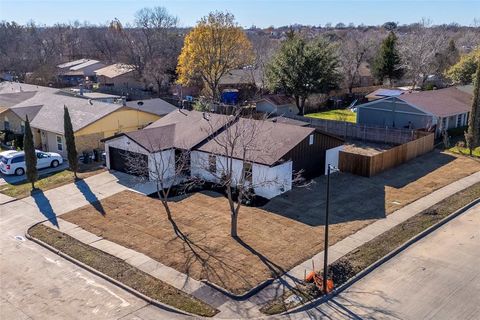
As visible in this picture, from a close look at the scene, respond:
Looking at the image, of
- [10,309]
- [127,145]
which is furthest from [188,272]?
[127,145]

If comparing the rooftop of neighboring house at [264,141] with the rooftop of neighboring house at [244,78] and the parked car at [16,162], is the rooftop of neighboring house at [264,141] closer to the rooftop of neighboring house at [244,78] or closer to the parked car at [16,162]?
the parked car at [16,162]

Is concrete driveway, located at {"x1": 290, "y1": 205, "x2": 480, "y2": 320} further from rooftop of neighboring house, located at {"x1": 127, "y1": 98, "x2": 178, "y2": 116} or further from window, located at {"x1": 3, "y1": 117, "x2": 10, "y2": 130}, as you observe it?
window, located at {"x1": 3, "y1": 117, "x2": 10, "y2": 130}

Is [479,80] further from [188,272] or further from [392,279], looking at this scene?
[188,272]

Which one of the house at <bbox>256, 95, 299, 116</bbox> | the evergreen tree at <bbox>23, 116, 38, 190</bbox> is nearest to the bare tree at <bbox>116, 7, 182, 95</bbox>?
the house at <bbox>256, 95, 299, 116</bbox>

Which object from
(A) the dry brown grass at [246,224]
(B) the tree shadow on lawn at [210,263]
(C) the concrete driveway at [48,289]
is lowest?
(C) the concrete driveway at [48,289]

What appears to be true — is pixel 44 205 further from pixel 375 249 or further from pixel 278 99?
pixel 278 99

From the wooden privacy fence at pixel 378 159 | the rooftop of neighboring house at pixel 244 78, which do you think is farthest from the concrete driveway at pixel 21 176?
the rooftop of neighboring house at pixel 244 78
